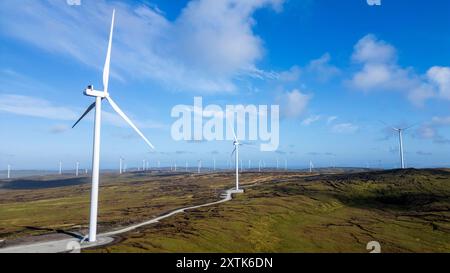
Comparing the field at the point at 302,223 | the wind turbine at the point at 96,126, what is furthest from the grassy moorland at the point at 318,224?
the wind turbine at the point at 96,126

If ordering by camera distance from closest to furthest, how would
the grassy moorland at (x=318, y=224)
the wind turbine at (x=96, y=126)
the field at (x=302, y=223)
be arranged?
1. the wind turbine at (x=96, y=126)
2. the grassy moorland at (x=318, y=224)
3. the field at (x=302, y=223)

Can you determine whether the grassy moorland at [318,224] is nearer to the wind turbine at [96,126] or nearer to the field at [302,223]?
the field at [302,223]

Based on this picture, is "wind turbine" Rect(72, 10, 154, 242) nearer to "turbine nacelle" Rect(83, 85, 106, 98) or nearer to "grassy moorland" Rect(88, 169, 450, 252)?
"turbine nacelle" Rect(83, 85, 106, 98)

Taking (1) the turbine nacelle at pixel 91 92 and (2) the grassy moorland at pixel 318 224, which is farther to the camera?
(2) the grassy moorland at pixel 318 224

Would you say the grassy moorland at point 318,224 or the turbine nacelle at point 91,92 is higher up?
the turbine nacelle at point 91,92

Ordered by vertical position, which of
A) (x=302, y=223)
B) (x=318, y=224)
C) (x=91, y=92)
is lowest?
(x=318, y=224)

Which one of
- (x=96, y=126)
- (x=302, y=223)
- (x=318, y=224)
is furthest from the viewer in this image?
(x=302, y=223)

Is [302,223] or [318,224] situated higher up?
[302,223]

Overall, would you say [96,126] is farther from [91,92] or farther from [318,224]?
[318,224]

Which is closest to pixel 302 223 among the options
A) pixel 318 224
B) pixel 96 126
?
pixel 318 224

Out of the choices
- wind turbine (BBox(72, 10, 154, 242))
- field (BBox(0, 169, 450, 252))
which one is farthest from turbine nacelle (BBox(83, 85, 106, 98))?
field (BBox(0, 169, 450, 252))
